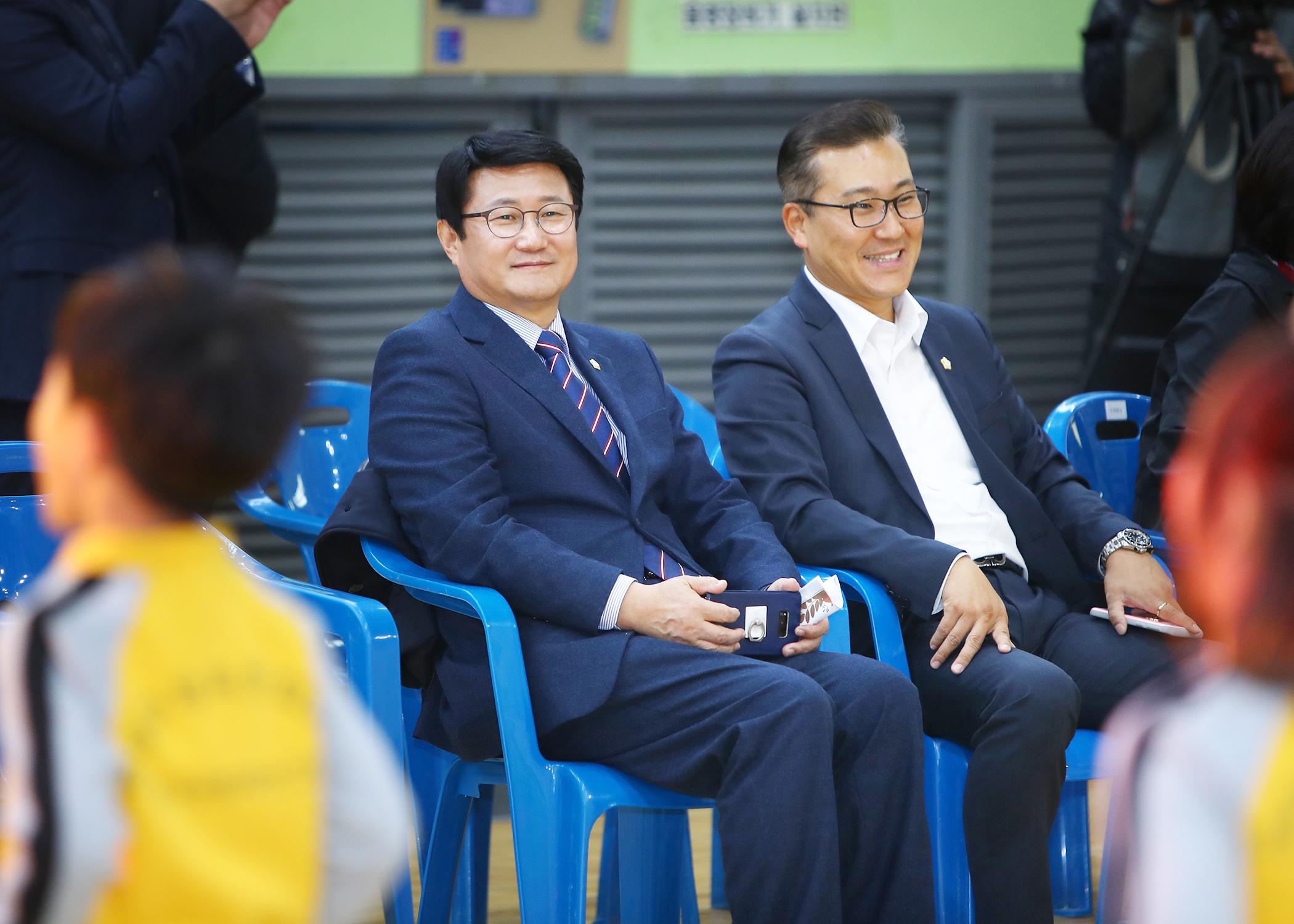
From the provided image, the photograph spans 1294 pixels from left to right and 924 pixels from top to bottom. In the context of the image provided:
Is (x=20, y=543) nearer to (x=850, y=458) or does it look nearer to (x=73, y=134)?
(x=73, y=134)

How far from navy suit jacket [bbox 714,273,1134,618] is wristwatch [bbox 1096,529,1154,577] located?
2 cm

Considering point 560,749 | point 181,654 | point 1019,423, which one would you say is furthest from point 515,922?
point 181,654

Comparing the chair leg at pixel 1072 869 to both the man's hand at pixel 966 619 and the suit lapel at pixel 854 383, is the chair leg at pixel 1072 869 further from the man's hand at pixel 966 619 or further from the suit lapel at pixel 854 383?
the suit lapel at pixel 854 383

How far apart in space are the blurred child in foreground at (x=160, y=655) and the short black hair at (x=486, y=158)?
128 centimetres

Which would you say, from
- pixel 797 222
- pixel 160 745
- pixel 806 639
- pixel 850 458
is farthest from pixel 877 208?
pixel 160 745

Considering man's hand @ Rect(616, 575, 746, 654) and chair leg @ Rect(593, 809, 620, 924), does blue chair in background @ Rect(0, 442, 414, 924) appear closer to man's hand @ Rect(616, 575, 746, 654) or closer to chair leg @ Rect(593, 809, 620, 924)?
man's hand @ Rect(616, 575, 746, 654)

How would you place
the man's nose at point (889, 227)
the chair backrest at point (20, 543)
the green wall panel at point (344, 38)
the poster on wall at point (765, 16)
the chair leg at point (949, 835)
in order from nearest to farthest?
the chair backrest at point (20, 543) < the chair leg at point (949, 835) < the man's nose at point (889, 227) < the green wall panel at point (344, 38) < the poster on wall at point (765, 16)

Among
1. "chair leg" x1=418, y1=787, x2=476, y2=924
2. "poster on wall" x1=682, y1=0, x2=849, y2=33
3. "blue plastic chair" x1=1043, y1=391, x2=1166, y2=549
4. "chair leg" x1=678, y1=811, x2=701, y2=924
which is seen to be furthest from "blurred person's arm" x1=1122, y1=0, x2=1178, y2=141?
"chair leg" x1=418, y1=787, x2=476, y2=924


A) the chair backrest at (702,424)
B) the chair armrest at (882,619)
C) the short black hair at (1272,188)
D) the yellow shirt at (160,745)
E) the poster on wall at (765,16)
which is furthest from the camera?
the poster on wall at (765,16)

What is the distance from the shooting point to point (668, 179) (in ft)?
15.3

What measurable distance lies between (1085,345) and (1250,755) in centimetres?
346

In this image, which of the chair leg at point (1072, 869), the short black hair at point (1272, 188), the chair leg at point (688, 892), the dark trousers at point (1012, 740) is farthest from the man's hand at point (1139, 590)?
the chair leg at point (688, 892)

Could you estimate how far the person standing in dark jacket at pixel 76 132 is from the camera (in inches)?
103

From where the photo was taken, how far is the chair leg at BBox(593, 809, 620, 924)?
2641 millimetres
